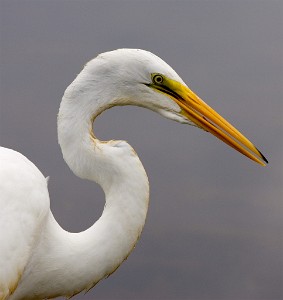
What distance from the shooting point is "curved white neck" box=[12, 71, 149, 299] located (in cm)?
516

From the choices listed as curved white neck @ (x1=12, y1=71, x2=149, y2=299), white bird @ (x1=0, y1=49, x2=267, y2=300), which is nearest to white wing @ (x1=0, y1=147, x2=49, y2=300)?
white bird @ (x1=0, y1=49, x2=267, y2=300)

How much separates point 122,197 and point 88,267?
491 millimetres

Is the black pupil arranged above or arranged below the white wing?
above

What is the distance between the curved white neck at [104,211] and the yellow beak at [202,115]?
44 cm

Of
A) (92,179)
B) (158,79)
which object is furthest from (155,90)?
(92,179)

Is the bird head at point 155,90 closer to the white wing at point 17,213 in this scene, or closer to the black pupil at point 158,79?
the black pupil at point 158,79

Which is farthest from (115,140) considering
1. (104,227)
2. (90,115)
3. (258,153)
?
(258,153)

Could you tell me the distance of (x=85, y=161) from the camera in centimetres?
518

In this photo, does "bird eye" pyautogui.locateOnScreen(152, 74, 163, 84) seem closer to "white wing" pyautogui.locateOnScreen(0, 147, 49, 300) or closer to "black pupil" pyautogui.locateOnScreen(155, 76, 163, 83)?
"black pupil" pyautogui.locateOnScreen(155, 76, 163, 83)

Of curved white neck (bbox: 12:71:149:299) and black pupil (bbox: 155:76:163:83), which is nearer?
curved white neck (bbox: 12:71:149:299)

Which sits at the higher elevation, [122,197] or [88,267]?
[122,197]

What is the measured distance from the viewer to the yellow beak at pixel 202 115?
5.34m

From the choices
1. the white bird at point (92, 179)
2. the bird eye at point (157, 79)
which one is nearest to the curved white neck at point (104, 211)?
the white bird at point (92, 179)

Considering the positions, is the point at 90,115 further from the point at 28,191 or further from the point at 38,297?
the point at 38,297
